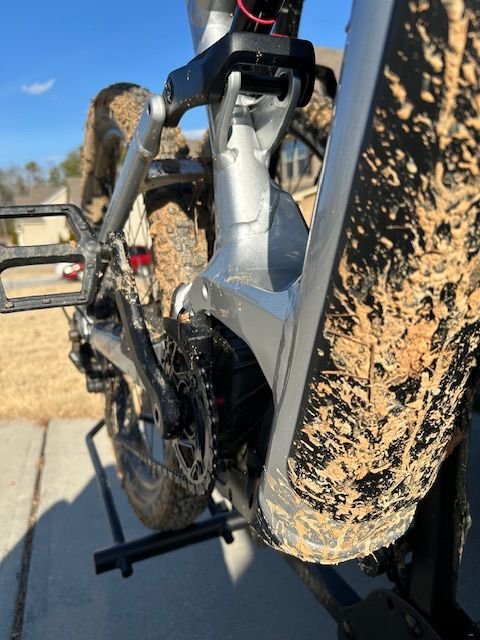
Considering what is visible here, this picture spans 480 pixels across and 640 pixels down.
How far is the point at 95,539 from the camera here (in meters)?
2.46

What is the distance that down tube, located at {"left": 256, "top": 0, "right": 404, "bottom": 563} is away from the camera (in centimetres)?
62

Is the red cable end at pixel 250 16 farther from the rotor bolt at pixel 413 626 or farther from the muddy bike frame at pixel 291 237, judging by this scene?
the rotor bolt at pixel 413 626

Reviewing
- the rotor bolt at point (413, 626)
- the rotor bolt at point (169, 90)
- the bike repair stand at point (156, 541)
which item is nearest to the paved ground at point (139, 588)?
the bike repair stand at point (156, 541)

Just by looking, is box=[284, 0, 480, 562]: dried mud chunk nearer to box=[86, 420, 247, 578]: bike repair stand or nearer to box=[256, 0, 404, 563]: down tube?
box=[256, 0, 404, 563]: down tube

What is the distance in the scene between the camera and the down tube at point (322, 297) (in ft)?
2.02

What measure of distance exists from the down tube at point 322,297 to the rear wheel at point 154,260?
0.31 m

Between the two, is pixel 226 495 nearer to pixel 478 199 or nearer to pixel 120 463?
pixel 478 199

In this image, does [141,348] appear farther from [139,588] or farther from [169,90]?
[139,588]

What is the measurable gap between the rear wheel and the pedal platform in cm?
28

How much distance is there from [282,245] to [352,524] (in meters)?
0.54

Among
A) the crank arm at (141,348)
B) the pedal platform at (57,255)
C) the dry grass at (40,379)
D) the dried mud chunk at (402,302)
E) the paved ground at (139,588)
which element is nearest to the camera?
the dried mud chunk at (402,302)

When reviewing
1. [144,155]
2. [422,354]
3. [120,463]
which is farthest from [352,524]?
[120,463]

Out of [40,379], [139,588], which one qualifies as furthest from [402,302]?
[40,379]

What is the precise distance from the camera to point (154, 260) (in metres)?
1.85
